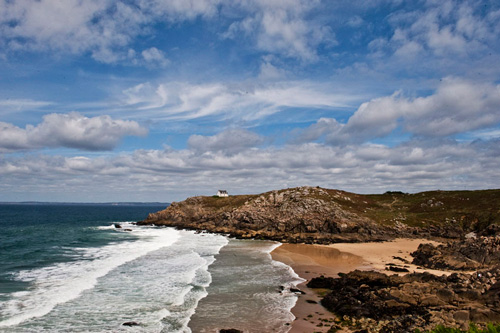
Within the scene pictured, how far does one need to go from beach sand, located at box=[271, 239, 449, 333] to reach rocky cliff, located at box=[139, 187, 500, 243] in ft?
25.6

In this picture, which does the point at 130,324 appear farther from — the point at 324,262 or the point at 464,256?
the point at 464,256

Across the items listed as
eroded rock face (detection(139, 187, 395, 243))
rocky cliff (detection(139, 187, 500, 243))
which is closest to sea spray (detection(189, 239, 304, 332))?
eroded rock face (detection(139, 187, 395, 243))

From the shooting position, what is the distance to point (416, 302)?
21.8 m

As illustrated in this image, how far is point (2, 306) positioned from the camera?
24062 mm

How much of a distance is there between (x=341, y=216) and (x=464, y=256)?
39.6 metres

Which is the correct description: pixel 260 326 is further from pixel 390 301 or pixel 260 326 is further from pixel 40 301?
pixel 40 301

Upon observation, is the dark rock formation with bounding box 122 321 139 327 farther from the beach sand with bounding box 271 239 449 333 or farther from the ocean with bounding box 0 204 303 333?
the beach sand with bounding box 271 239 449 333

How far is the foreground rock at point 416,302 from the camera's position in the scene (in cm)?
1808

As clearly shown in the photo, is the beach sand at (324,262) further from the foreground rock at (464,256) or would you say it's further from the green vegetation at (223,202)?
the green vegetation at (223,202)

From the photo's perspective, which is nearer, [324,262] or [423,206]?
[324,262]

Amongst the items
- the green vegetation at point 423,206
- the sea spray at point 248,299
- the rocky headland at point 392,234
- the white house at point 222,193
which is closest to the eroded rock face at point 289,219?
the rocky headland at point 392,234

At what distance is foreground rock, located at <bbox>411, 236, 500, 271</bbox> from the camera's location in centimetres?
3653

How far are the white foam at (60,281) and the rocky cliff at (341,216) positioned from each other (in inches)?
1361

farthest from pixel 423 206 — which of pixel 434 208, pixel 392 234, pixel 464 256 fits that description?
pixel 464 256
